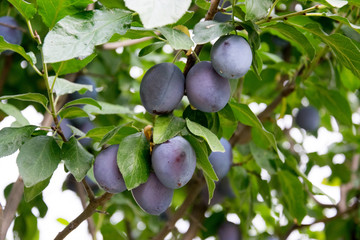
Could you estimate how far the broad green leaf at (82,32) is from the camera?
661 millimetres

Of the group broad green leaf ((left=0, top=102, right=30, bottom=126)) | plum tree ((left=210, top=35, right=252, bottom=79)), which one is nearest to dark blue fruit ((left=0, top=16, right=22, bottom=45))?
broad green leaf ((left=0, top=102, right=30, bottom=126))

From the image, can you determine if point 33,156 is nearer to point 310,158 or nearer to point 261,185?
point 261,185

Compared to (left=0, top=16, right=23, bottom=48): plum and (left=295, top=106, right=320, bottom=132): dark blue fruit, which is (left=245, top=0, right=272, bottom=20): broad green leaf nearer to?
(left=0, top=16, right=23, bottom=48): plum

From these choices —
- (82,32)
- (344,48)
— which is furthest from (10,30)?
(344,48)

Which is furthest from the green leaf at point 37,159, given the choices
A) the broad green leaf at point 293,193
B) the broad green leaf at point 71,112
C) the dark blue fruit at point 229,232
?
the dark blue fruit at point 229,232

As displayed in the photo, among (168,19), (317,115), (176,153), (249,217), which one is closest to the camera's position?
(168,19)

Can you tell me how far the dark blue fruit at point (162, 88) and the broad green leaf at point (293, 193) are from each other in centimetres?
60

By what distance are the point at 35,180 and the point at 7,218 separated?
0.85 feet

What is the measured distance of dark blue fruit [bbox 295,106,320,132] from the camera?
1643mm

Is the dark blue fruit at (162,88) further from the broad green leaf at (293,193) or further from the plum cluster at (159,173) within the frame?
the broad green leaf at (293,193)

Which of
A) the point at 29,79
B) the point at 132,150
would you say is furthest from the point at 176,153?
the point at 29,79

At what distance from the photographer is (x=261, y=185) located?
1381mm

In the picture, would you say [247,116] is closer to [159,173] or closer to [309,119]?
[159,173]

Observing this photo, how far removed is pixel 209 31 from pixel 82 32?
189 mm
